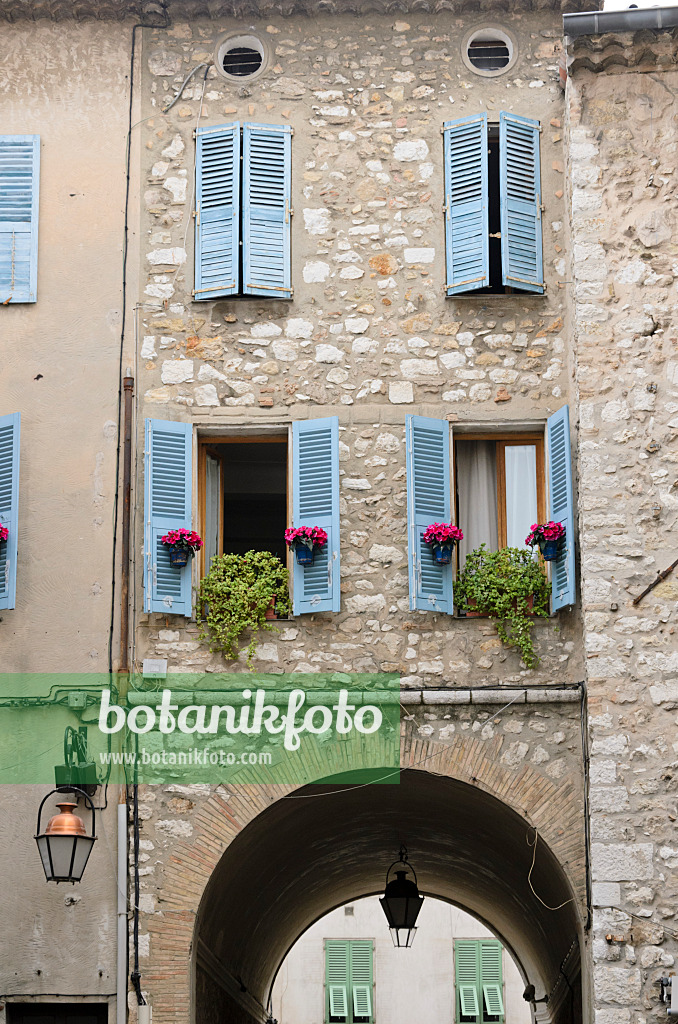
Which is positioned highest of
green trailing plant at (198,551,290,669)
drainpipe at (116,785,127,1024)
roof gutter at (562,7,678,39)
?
roof gutter at (562,7,678,39)

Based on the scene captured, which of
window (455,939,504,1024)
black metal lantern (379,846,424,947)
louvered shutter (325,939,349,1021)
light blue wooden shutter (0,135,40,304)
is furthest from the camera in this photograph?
window (455,939,504,1024)

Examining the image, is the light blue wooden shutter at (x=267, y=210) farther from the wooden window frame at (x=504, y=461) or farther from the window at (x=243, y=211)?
the wooden window frame at (x=504, y=461)

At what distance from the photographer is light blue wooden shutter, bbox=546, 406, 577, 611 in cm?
1088

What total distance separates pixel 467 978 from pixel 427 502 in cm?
1818

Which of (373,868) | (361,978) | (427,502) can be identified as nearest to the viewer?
(427,502)

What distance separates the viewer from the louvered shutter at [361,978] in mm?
26922

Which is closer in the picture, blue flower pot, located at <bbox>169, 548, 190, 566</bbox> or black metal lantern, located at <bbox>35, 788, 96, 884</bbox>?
black metal lantern, located at <bbox>35, 788, 96, 884</bbox>

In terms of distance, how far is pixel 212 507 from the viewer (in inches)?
466

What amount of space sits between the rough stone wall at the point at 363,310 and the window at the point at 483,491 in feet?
0.53

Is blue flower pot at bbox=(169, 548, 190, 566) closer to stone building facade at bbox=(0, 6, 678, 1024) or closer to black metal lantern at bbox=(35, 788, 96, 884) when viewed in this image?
stone building facade at bbox=(0, 6, 678, 1024)

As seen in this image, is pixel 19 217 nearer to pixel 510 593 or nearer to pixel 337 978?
pixel 510 593

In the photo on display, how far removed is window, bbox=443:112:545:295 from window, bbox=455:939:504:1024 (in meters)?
18.4

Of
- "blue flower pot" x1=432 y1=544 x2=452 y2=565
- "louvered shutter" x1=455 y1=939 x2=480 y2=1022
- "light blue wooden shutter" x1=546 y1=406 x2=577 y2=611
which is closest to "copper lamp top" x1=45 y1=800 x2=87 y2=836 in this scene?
"blue flower pot" x1=432 y1=544 x2=452 y2=565

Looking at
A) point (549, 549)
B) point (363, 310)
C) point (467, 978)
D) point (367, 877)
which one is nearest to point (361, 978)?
point (467, 978)
